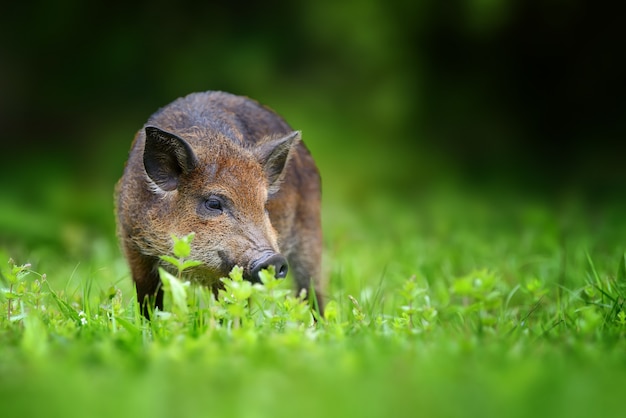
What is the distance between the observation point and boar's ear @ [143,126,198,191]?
4.86 meters

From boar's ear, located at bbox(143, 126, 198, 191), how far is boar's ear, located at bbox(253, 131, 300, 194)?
47 centimetres

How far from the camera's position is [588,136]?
11562 millimetres

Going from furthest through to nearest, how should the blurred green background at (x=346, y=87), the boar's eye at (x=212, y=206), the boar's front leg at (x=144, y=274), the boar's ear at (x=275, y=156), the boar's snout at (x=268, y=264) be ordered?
the blurred green background at (x=346, y=87), the boar's ear at (x=275, y=156), the boar's front leg at (x=144, y=274), the boar's eye at (x=212, y=206), the boar's snout at (x=268, y=264)

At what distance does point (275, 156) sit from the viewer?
5301 mm

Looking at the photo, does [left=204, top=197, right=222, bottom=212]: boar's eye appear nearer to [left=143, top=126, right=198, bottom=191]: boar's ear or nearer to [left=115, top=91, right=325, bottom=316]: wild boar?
[left=115, top=91, right=325, bottom=316]: wild boar

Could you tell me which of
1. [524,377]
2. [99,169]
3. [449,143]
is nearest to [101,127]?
[99,169]

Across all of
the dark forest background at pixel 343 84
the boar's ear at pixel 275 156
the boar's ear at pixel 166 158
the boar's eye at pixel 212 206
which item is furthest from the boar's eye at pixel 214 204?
the dark forest background at pixel 343 84

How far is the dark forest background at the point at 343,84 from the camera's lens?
Answer: 11.3m

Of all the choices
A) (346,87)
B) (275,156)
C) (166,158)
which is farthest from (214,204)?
(346,87)

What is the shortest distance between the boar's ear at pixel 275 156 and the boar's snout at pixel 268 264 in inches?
32.8

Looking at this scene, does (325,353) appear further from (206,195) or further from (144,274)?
(144,274)

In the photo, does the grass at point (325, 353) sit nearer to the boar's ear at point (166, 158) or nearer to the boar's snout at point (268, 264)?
the boar's snout at point (268, 264)

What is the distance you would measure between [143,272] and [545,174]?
7.70 m

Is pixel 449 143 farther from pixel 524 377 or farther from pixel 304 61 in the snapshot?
pixel 524 377
